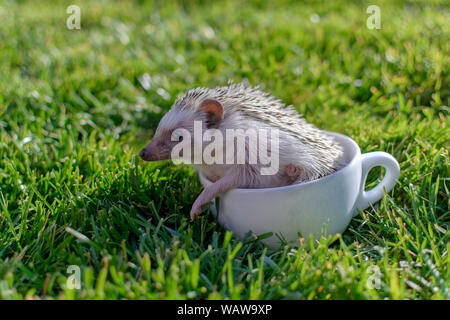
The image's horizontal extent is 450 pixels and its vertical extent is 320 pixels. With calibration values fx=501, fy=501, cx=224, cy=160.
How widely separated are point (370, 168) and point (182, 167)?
1.00m

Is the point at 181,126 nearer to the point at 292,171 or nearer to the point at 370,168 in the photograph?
the point at 292,171

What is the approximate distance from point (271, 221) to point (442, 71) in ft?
7.42

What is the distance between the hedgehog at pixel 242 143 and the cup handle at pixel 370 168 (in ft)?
0.46

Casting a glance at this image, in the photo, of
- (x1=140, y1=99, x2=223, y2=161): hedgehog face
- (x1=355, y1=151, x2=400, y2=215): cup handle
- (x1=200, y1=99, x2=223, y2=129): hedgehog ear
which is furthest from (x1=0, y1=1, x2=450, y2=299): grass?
(x1=200, y1=99, x2=223, y2=129): hedgehog ear

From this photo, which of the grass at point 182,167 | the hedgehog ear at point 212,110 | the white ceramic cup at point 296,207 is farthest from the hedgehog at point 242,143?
the grass at point 182,167

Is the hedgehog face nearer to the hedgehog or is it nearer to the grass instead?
the hedgehog

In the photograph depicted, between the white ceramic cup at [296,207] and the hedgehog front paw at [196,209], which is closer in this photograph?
the white ceramic cup at [296,207]

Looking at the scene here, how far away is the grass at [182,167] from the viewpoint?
5.97 ft

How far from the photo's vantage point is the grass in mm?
1819

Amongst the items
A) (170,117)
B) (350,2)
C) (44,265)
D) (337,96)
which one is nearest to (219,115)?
(170,117)

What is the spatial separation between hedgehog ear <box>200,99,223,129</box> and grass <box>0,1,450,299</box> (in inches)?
16.9

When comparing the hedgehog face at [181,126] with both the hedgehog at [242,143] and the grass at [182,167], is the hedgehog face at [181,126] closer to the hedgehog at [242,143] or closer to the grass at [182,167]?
the hedgehog at [242,143]

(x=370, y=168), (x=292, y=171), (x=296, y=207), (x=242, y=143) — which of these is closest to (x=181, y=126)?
(x=242, y=143)

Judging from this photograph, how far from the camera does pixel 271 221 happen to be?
1.99m
